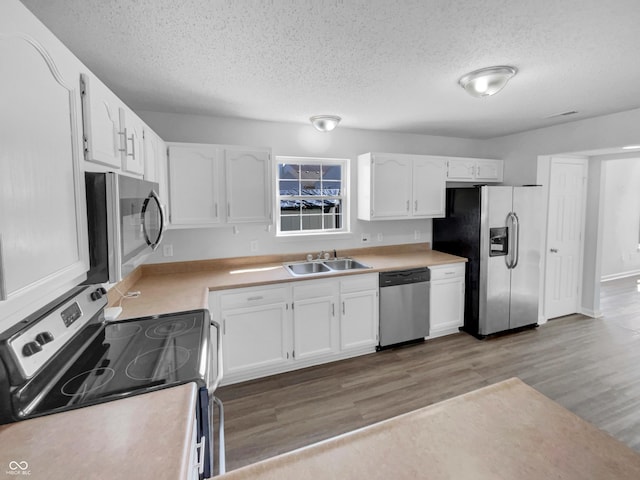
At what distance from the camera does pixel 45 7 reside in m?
1.35

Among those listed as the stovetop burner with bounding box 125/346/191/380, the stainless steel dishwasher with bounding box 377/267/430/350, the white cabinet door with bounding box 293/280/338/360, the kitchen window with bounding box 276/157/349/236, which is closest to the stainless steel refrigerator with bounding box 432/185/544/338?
the stainless steel dishwasher with bounding box 377/267/430/350

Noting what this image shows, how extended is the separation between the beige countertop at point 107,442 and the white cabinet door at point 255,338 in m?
1.64

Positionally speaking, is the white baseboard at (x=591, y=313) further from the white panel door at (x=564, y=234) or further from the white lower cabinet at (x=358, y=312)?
the white lower cabinet at (x=358, y=312)

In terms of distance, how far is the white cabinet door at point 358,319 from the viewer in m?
3.10

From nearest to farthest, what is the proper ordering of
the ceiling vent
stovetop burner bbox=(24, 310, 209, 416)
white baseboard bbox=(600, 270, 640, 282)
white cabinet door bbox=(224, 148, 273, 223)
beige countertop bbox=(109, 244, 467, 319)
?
stovetop burner bbox=(24, 310, 209, 416) → beige countertop bbox=(109, 244, 467, 319) → white cabinet door bbox=(224, 148, 273, 223) → the ceiling vent → white baseboard bbox=(600, 270, 640, 282)

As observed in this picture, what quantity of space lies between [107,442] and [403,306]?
2863mm

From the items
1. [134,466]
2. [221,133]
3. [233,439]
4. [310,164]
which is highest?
[221,133]

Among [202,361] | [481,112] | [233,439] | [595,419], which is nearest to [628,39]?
[481,112]

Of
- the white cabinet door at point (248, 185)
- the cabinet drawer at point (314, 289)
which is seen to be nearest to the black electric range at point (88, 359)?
the cabinet drawer at point (314, 289)

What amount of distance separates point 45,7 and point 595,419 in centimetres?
A: 402

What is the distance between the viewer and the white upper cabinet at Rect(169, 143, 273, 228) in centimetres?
272

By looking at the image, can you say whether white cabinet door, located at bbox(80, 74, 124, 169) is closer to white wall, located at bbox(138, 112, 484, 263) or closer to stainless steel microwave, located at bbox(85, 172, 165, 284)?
stainless steel microwave, located at bbox(85, 172, 165, 284)

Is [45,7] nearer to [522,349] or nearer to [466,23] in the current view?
[466,23]

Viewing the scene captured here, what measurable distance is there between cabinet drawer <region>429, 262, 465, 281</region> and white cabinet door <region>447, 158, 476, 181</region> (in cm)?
112
